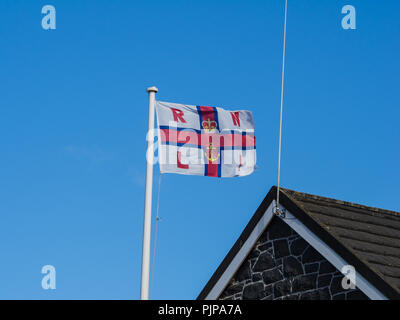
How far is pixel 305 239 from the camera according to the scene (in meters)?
12.8

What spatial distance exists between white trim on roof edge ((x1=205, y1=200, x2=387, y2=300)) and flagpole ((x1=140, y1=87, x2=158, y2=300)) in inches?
104

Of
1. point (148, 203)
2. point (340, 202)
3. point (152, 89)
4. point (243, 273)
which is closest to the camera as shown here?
point (148, 203)

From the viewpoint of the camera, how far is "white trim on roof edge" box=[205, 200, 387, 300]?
11.6 metres

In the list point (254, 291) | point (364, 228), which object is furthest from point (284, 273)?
point (364, 228)

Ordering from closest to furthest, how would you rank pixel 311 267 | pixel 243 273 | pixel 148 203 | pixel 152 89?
1. pixel 148 203
2. pixel 152 89
3. pixel 311 267
4. pixel 243 273

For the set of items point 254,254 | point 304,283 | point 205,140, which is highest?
point 205,140

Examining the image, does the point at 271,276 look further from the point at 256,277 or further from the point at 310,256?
the point at 310,256

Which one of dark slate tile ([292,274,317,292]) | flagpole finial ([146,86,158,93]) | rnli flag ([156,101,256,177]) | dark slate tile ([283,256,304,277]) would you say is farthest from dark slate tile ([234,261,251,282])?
flagpole finial ([146,86,158,93])

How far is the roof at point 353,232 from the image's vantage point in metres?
11.6

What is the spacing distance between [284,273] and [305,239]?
2.65 feet

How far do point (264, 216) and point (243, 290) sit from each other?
149cm

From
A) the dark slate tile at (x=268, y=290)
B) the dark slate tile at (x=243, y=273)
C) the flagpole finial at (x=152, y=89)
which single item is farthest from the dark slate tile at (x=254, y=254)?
the flagpole finial at (x=152, y=89)

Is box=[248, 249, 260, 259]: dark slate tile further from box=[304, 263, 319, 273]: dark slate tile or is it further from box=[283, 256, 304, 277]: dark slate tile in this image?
box=[304, 263, 319, 273]: dark slate tile

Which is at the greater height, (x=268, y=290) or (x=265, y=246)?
(x=265, y=246)
